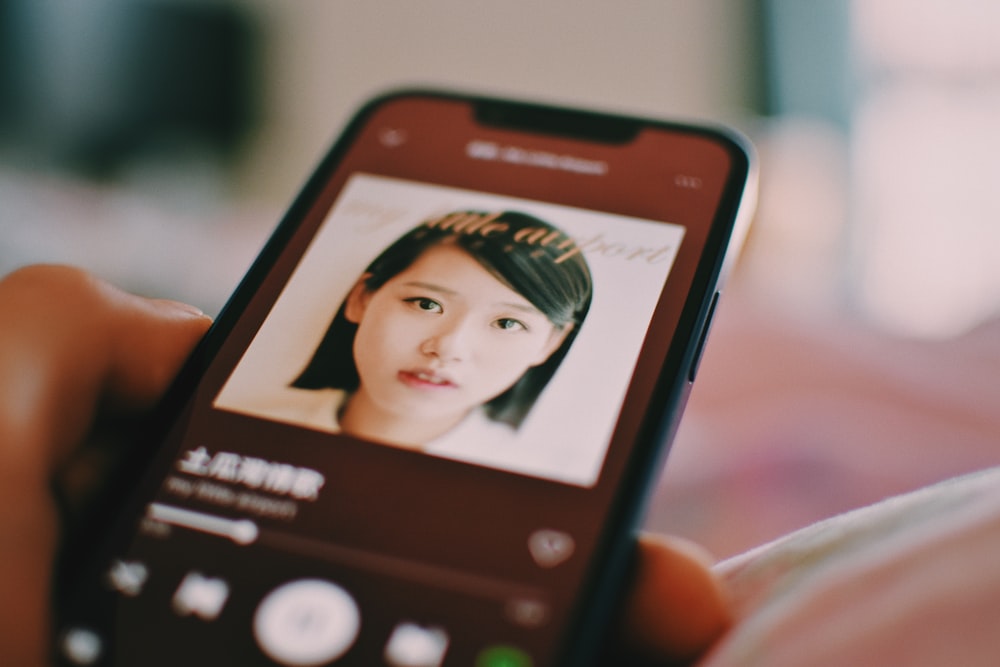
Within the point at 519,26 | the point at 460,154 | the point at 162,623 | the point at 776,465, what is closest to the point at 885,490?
the point at 776,465

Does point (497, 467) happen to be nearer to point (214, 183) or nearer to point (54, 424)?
point (54, 424)

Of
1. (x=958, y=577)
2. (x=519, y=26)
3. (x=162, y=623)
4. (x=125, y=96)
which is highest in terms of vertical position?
(x=519, y=26)

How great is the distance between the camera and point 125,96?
1.81 m

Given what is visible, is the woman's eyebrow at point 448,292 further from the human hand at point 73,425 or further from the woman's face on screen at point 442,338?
the human hand at point 73,425

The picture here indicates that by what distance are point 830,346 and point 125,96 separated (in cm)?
149

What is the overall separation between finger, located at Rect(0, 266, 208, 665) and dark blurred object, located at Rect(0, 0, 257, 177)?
1.59m

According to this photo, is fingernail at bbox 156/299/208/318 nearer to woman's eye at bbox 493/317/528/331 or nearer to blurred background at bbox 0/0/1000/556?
woman's eye at bbox 493/317/528/331

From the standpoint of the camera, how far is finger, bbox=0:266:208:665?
308mm

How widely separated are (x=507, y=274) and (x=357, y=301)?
7 centimetres

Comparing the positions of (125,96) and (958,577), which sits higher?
(125,96)

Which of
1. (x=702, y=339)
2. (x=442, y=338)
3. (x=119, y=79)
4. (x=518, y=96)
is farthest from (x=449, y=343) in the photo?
(x=119, y=79)

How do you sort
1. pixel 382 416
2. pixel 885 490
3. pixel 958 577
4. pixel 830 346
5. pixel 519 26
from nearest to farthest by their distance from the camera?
pixel 958 577, pixel 382 416, pixel 885 490, pixel 830 346, pixel 519 26

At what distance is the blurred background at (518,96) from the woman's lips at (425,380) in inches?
38.6

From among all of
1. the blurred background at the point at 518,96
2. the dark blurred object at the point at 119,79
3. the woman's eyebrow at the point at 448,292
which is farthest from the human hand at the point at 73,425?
the dark blurred object at the point at 119,79
